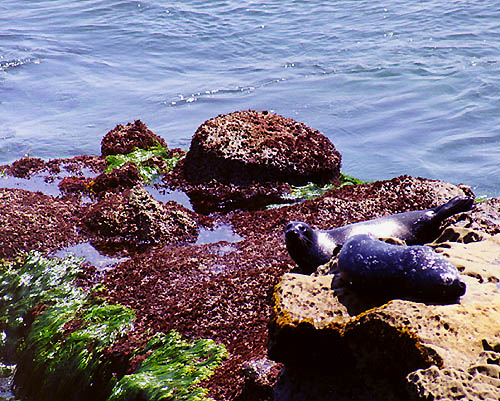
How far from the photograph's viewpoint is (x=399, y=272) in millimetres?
3484

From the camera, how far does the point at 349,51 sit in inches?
591

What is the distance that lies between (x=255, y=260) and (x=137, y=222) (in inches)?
56.6

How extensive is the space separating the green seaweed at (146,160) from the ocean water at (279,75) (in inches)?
57.1

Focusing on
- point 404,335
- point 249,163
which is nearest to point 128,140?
point 249,163

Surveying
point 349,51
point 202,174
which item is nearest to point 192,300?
point 202,174

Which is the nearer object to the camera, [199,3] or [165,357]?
[165,357]

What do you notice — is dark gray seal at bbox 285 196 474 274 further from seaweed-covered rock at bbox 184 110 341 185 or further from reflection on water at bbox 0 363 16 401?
reflection on water at bbox 0 363 16 401

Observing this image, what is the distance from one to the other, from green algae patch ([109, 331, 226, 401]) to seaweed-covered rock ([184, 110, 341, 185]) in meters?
3.12

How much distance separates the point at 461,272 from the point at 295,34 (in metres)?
13.6

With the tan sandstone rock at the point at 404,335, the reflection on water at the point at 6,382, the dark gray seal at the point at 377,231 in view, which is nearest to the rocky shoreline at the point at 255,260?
the tan sandstone rock at the point at 404,335

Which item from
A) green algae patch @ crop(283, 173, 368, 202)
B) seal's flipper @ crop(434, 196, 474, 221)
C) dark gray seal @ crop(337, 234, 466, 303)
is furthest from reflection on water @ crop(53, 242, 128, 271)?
seal's flipper @ crop(434, 196, 474, 221)

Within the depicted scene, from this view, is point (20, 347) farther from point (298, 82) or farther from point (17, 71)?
point (17, 71)

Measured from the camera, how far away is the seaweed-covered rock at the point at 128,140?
354 inches

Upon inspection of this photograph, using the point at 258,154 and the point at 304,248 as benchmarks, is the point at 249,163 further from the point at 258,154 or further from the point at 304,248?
the point at 304,248
